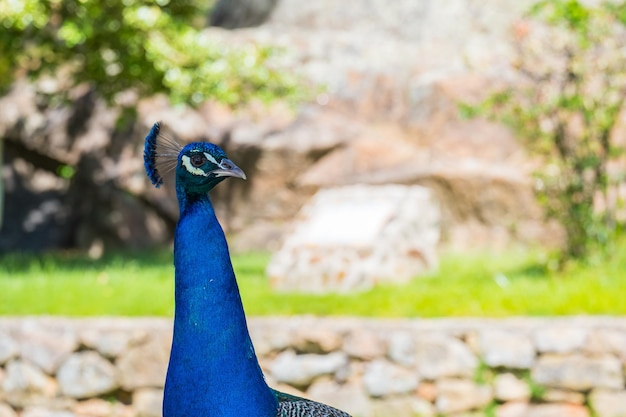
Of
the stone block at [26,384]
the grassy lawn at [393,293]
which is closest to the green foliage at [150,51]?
the grassy lawn at [393,293]

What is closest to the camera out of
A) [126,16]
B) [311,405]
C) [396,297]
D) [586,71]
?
[311,405]

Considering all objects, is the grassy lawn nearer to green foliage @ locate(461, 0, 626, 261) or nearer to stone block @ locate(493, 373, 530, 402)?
green foliage @ locate(461, 0, 626, 261)

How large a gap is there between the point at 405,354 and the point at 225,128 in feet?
20.5

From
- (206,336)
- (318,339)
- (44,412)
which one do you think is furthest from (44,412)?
(206,336)

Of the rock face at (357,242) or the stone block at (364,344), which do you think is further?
the rock face at (357,242)

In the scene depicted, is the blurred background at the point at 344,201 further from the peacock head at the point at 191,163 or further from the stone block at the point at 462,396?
the peacock head at the point at 191,163

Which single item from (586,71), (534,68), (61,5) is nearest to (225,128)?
(61,5)

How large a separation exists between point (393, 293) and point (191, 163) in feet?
15.1

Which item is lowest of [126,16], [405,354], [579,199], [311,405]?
[311,405]

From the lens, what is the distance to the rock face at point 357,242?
7629mm

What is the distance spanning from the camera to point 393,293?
6984 millimetres

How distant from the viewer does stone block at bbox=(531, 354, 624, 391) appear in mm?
5590

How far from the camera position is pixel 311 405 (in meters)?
2.74

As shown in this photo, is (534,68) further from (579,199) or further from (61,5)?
(61,5)
